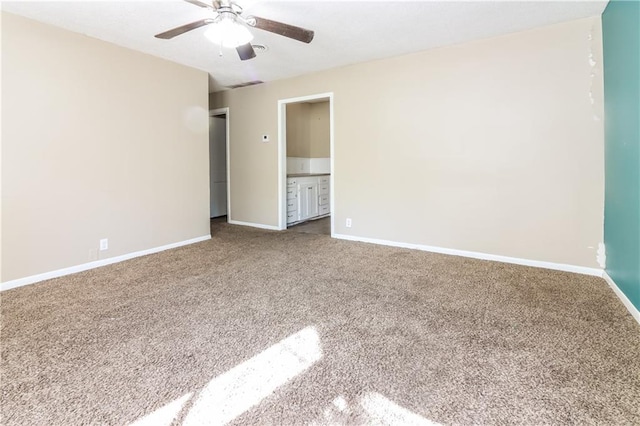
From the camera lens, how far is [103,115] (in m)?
3.35

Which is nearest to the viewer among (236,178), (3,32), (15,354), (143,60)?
(15,354)

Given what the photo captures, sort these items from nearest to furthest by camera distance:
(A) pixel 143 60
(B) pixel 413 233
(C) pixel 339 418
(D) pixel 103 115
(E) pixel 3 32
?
1. (C) pixel 339 418
2. (E) pixel 3 32
3. (D) pixel 103 115
4. (A) pixel 143 60
5. (B) pixel 413 233

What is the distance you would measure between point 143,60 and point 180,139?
0.96 meters

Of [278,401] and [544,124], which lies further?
[544,124]

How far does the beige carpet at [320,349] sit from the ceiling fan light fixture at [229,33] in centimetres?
198

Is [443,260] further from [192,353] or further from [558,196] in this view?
[192,353]

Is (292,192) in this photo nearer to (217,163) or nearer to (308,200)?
(308,200)

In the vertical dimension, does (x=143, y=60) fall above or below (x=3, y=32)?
above

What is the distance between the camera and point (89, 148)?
3.26 m

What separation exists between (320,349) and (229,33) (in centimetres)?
229

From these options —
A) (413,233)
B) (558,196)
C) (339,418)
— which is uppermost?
(558,196)

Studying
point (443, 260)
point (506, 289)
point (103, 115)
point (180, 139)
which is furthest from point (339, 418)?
point (180, 139)

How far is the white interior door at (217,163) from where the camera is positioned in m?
6.20

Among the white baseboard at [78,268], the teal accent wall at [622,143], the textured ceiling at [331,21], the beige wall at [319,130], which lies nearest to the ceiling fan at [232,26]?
the textured ceiling at [331,21]
